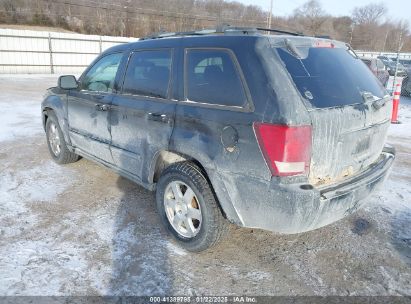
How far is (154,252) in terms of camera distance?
3129 millimetres

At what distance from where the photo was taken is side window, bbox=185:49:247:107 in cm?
266

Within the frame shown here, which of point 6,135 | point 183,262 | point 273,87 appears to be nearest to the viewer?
point 273,87

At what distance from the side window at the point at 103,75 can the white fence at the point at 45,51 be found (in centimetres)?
1895

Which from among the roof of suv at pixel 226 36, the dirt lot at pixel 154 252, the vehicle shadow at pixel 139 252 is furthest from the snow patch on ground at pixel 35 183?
the roof of suv at pixel 226 36

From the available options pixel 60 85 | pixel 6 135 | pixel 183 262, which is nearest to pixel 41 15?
pixel 6 135

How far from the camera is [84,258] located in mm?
3012

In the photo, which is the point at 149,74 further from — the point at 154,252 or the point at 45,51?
the point at 45,51

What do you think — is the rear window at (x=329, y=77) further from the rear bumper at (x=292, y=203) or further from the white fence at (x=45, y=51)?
the white fence at (x=45, y=51)

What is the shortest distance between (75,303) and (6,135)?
5688 mm

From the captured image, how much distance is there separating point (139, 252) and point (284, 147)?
164 centimetres

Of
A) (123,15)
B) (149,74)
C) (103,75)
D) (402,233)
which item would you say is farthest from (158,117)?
(123,15)

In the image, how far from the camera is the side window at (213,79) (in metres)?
2.66

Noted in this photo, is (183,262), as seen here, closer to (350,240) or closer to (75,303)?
(75,303)

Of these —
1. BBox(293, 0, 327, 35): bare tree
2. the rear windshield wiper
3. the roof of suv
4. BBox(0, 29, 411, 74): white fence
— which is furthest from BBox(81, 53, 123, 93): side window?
BBox(293, 0, 327, 35): bare tree
